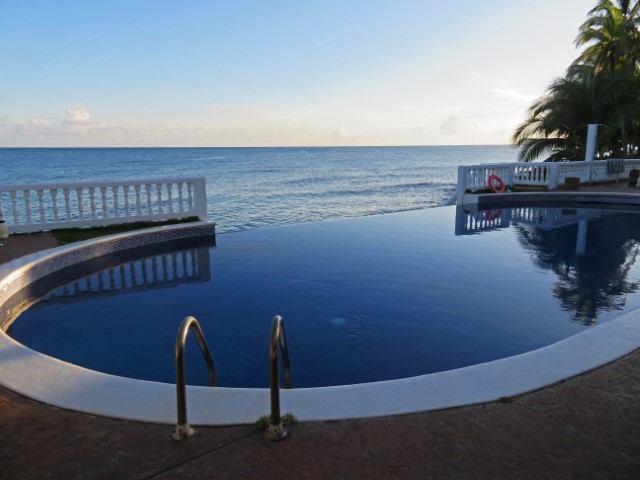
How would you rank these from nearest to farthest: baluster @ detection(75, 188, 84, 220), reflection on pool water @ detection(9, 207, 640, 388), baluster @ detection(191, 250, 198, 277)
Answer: reflection on pool water @ detection(9, 207, 640, 388) → baluster @ detection(191, 250, 198, 277) → baluster @ detection(75, 188, 84, 220)

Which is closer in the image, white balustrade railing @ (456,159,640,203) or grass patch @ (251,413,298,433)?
grass patch @ (251,413,298,433)

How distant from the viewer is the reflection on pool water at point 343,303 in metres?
4.24

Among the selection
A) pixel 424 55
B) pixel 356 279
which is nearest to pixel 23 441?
pixel 356 279

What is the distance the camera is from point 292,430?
2.35 meters

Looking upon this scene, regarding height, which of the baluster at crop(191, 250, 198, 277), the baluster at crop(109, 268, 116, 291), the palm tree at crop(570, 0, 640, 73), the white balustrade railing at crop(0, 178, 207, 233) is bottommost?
the baluster at crop(109, 268, 116, 291)

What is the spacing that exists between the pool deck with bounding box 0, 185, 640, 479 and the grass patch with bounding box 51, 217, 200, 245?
5.65 m

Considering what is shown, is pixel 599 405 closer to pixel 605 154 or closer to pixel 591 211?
pixel 591 211

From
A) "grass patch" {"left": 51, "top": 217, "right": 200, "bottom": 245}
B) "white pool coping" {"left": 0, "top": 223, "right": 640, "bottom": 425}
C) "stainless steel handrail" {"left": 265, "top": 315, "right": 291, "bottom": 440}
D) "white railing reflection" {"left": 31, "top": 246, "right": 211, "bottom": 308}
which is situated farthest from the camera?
"grass patch" {"left": 51, "top": 217, "right": 200, "bottom": 245}

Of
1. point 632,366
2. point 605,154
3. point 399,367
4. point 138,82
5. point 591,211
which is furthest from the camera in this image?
point 138,82

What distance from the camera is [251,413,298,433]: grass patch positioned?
2.36m

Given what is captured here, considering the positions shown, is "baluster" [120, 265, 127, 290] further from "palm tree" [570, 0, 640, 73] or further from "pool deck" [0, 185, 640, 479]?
"palm tree" [570, 0, 640, 73]

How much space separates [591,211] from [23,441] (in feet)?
47.4

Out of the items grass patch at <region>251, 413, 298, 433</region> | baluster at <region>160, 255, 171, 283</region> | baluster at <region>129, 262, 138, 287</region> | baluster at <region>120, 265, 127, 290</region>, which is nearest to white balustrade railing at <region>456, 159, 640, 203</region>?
baluster at <region>160, 255, 171, 283</region>

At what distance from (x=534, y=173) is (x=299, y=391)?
52.2 ft
